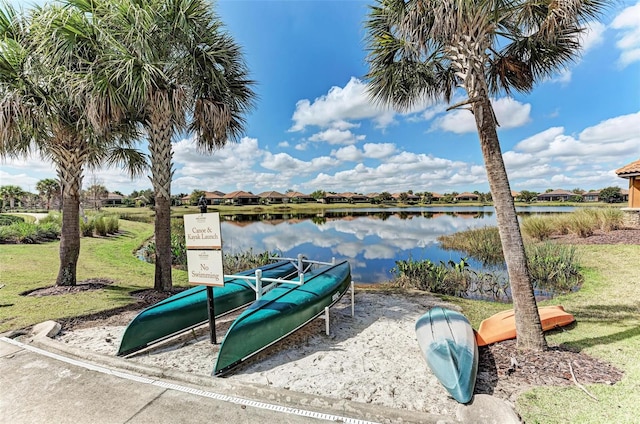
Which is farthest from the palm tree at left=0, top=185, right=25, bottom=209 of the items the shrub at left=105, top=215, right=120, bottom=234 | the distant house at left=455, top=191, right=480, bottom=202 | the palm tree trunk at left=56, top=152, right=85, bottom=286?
the distant house at left=455, top=191, right=480, bottom=202

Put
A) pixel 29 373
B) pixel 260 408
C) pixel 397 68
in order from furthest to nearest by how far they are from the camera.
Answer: pixel 397 68
pixel 29 373
pixel 260 408

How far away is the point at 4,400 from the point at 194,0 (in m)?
7.05

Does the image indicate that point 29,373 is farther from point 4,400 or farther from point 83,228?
point 83,228

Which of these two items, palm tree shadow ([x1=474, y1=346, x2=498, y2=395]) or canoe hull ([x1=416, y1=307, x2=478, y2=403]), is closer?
canoe hull ([x1=416, y1=307, x2=478, y2=403])

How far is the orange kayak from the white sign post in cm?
388

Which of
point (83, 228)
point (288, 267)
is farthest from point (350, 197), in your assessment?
point (288, 267)

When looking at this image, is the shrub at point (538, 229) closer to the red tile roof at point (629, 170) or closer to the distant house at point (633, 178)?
the distant house at point (633, 178)

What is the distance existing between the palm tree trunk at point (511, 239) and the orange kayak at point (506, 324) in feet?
1.02

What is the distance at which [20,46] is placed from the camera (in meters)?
6.04

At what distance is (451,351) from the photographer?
337 cm

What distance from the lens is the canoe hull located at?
2951 mm

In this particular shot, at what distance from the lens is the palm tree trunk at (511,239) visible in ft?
12.3

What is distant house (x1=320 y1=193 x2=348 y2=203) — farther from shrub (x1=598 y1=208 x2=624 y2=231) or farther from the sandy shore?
the sandy shore

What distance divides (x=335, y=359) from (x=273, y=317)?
3.37ft
